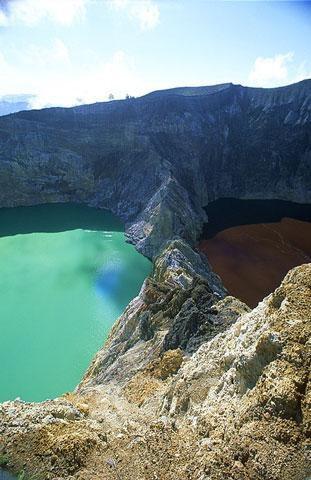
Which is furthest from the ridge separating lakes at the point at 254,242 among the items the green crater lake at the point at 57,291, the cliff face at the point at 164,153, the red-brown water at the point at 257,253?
the green crater lake at the point at 57,291

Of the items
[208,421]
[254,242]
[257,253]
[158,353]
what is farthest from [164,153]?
[208,421]

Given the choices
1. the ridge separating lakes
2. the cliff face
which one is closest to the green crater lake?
the cliff face

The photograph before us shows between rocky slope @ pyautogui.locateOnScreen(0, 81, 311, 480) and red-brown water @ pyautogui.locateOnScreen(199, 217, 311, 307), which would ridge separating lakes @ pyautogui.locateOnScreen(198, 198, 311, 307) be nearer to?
red-brown water @ pyautogui.locateOnScreen(199, 217, 311, 307)

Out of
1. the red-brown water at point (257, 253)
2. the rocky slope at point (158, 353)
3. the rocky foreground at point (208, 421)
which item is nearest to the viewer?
the rocky foreground at point (208, 421)

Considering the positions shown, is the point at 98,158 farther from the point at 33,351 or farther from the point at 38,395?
the point at 38,395

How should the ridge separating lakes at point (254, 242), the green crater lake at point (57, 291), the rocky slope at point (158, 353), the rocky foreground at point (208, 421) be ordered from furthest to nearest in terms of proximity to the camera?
the ridge separating lakes at point (254, 242) → the green crater lake at point (57, 291) → the rocky slope at point (158, 353) → the rocky foreground at point (208, 421)

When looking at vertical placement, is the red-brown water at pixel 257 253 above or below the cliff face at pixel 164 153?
below

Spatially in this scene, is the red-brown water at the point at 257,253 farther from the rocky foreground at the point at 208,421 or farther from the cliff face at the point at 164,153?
the rocky foreground at the point at 208,421

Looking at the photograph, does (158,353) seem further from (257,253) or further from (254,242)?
(254,242)
